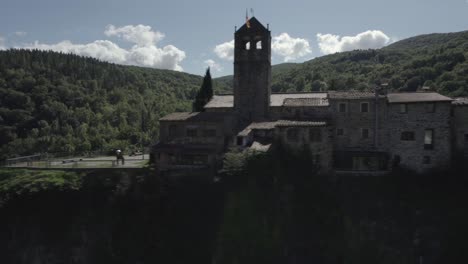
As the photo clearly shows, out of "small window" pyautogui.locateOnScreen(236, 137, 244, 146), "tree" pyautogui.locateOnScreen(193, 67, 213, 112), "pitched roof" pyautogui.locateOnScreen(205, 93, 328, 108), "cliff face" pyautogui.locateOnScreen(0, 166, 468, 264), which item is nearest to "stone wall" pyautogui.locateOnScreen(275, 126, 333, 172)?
"cliff face" pyautogui.locateOnScreen(0, 166, 468, 264)

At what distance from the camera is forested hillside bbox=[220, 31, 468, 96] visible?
2906 inches

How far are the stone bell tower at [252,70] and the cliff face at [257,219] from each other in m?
11.7

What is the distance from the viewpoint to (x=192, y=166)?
1431 inches

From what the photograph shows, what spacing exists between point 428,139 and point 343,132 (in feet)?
26.6

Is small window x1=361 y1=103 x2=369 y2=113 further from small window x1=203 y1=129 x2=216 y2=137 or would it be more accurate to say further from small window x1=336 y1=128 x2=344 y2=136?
small window x1=203 y1=129 x2=216 y2=137

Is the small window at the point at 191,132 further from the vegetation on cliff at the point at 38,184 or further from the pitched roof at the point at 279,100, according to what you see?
the vegetation on cliff at the point at 38,184

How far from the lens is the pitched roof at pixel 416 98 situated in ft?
109

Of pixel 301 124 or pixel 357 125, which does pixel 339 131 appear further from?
pixel 301 124

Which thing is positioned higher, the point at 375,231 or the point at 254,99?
the point at 254,99

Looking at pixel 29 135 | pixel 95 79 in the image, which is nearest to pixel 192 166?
pixel 29 135

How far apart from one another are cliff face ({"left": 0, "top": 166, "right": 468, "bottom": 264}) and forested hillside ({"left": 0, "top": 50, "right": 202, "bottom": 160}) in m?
36.3

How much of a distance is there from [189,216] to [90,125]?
98799 mm

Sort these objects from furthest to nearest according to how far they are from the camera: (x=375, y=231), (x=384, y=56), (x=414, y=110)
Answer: (x=384, y=56), (x=414, y=110), (x=375, y=231)

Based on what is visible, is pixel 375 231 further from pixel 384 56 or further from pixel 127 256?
pixel 384 56
